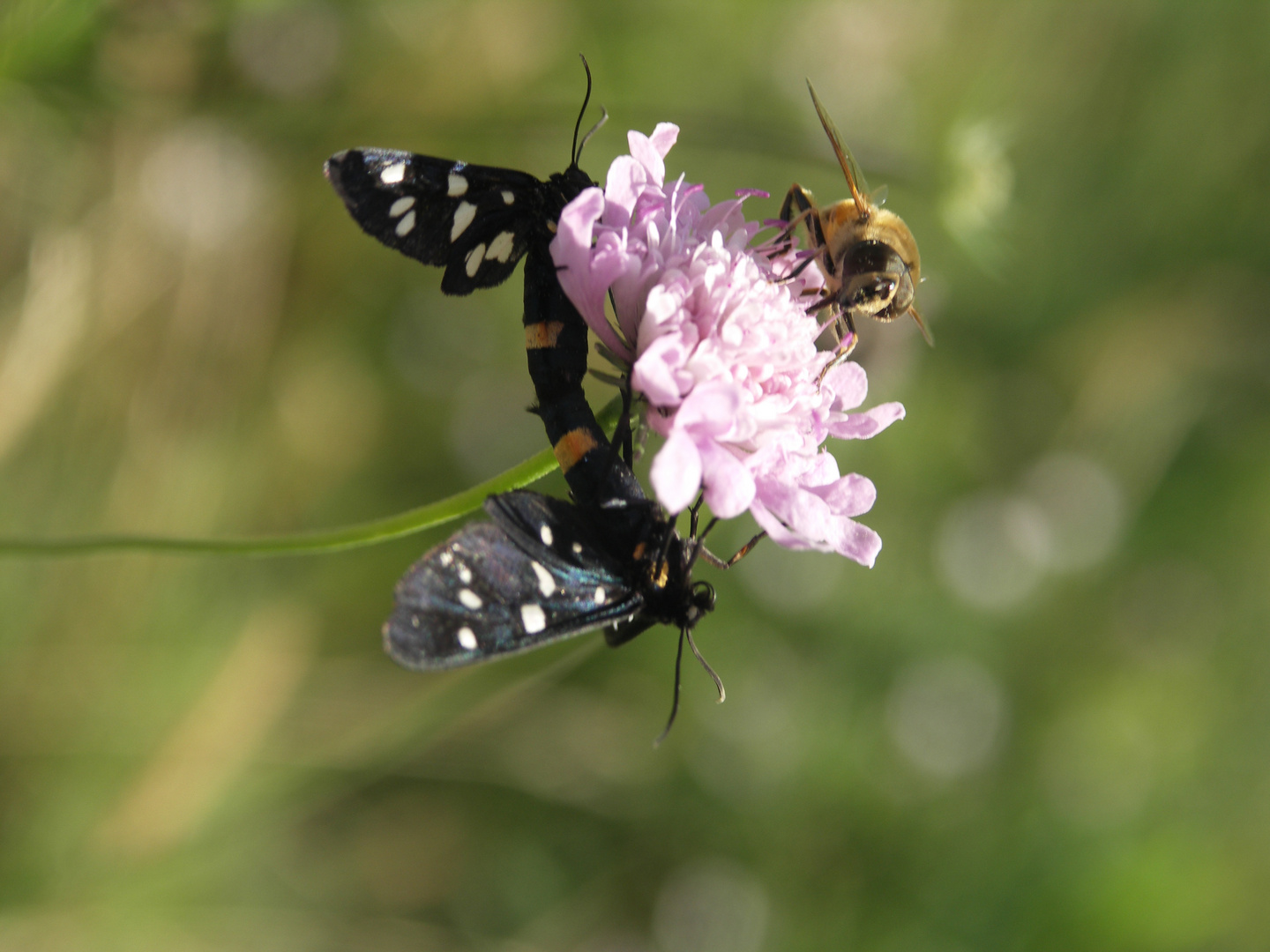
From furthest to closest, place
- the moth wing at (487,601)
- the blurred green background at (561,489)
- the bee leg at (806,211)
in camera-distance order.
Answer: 1. the blurred green background at (561,489)
2. the bee leg at (806,211)
3. the moth wing at (487,601)

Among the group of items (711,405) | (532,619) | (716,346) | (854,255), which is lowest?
(532,619)

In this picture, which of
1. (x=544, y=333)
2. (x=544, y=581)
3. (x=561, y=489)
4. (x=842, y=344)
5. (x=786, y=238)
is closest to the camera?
(x=544, y=581)

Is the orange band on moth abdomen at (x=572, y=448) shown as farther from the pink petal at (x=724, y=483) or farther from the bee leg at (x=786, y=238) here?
the bee leg at (x=786, y=238)

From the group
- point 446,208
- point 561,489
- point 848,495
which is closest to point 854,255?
point 848,495

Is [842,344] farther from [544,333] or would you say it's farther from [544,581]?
[544,581]

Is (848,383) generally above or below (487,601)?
above

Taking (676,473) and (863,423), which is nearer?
(676,473)

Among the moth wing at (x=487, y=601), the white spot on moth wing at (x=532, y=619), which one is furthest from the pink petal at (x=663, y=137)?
the white spot on moth wing at (x=532, y=619)

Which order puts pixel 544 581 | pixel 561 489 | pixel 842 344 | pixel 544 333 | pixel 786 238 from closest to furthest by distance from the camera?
pixel 544 581
pixel 544 333
pixel 842 344
pixel 786 238
pixel 561 489
